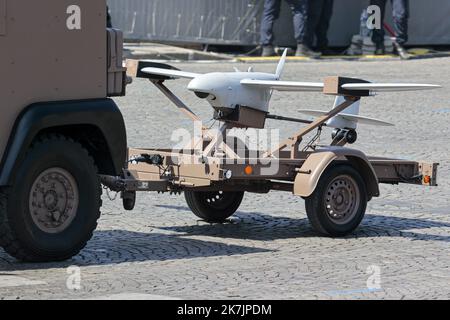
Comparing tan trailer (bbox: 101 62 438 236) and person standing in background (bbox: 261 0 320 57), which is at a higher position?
person standing in background (bbox: 261 0 320 57)

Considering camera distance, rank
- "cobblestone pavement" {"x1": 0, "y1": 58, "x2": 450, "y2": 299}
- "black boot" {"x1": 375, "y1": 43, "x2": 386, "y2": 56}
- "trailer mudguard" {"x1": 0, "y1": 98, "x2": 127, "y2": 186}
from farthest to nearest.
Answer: "black boot" {"x1": 375, "y1": 43, "x2": 386, "y2": 56} < "trailer mudguard" {"x1": 0, "y1": 98, "x2": 127, "y2": 186} < "cobblestone pavement" {"x1": 0, "y1": 58, "x2": 450, "y2": 299}

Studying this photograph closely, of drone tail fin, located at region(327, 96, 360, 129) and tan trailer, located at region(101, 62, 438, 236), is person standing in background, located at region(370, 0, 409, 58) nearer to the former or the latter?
drone tail fin, located at region(327, 96, 360, 129)

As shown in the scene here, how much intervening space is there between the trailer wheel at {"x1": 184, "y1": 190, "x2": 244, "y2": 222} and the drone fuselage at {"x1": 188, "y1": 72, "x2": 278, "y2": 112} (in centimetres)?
89

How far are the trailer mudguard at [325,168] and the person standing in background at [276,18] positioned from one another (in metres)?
13.6

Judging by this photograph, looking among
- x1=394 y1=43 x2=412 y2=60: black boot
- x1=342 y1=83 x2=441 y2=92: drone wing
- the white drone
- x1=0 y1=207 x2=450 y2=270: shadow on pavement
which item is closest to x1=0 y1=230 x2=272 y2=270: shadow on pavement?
x1=0 y1=207 x2=450 y2=270: shadow on pavement

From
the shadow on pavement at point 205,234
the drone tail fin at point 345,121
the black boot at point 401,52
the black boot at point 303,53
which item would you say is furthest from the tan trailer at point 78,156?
the black boot at point 401,52

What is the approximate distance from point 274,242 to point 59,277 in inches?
94.4

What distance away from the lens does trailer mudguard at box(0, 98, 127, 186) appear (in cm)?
912

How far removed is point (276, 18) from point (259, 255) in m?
15.0

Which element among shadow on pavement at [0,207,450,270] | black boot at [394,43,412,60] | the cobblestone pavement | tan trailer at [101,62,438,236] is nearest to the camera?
the cobblestone pavement

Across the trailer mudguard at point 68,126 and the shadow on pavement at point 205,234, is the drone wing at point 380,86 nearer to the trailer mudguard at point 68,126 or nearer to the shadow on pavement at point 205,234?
the shadow on pavement at point 205,234

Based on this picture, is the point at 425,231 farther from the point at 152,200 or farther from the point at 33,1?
the point at 33,1

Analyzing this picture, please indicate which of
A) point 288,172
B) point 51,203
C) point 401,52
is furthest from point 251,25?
point 51,203

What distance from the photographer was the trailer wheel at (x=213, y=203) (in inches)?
456
